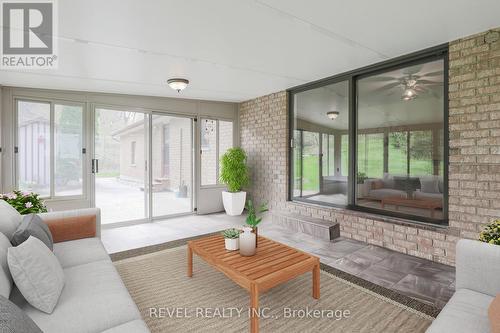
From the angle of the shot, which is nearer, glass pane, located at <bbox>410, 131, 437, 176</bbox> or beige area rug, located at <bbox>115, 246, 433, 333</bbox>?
beige area rug, located at <bbox>115, 246, 433, 333</bbox>

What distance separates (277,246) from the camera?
8.60 feet

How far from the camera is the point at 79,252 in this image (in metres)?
2.31

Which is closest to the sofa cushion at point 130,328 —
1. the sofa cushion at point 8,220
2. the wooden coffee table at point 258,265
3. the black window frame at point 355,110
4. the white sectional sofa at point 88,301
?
the white sectional sofa at point 88,301

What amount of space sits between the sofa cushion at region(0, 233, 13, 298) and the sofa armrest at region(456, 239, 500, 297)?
8.80 ft

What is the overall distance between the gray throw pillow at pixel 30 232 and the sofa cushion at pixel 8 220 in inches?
3.0

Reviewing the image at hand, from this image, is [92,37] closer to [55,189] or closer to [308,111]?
[55,189]

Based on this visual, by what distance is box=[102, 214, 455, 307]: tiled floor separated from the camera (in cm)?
258

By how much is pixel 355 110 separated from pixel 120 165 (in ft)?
14.5

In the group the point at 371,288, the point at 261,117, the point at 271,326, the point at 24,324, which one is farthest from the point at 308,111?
the point at 24,324

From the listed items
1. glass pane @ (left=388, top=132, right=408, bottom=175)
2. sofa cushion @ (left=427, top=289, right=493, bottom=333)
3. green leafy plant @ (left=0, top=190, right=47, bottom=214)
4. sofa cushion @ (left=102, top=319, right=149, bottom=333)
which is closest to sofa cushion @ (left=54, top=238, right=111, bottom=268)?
green leafy plant @ (left=0, top=190, right=47, bottom=214)

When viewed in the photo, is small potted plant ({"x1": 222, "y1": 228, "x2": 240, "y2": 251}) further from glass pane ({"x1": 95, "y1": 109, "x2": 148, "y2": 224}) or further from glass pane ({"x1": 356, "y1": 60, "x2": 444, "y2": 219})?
glass pane ({"x1": 95, "y1": 109, "x2": 148, "y2": 224})

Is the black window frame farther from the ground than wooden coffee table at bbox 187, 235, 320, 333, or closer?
farther from the ground

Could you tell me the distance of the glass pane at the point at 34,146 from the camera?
431 cm

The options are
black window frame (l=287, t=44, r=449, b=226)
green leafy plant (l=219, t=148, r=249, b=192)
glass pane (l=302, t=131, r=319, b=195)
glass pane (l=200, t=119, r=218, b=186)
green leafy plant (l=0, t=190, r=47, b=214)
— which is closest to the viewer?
green leafy plant (l=0, t=190, r=47, b=214)
